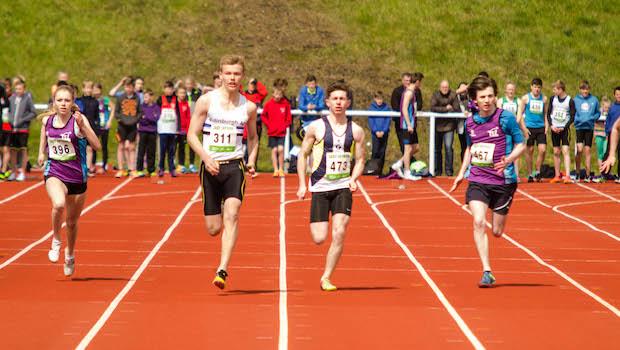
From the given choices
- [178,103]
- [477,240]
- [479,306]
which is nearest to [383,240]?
[477,240]

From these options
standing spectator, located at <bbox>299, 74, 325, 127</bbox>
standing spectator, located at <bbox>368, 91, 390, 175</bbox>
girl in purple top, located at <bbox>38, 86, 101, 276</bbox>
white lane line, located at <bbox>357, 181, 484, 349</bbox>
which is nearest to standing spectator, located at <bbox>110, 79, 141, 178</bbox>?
standing spectator, located at <bbox>299, 74, 325, 127</bbox>

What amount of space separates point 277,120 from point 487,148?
12.2 m

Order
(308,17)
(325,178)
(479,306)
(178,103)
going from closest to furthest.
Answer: (479,306), (325,178), (178,103), (308,17)

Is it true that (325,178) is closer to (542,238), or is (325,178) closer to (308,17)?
(542,238)

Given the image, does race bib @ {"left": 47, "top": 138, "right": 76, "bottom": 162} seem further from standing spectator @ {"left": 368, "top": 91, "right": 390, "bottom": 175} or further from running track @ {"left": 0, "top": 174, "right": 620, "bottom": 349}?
standing spectator @ {"left": 368, "top": 91, "right": 390, "bottom": 175}

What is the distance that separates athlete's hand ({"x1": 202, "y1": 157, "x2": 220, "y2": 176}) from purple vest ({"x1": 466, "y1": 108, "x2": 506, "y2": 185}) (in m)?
2.46

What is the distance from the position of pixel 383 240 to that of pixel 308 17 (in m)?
25.3

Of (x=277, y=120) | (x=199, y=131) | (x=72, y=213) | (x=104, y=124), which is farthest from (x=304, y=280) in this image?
(x=104, y=124)

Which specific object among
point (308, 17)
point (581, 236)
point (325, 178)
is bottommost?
point (581, 236)

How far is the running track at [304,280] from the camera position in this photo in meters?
9.42

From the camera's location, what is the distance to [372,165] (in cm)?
2494

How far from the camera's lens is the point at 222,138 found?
11320mm

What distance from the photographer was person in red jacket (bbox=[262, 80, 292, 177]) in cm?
2406

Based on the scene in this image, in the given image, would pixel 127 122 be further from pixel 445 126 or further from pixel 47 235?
pixel 47 235
